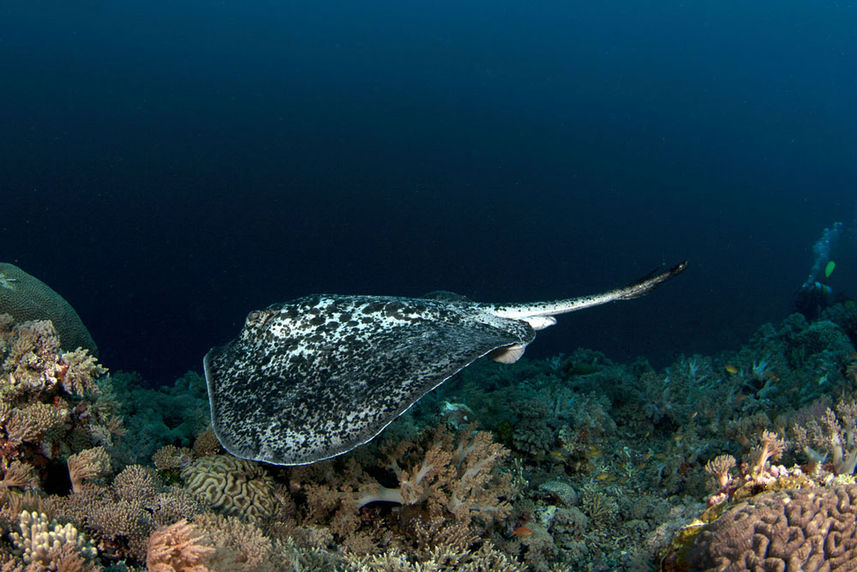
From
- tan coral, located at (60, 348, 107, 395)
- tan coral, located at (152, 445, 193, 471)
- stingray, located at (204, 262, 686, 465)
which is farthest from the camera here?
tan coral, located at (152, 445, 193, 471)

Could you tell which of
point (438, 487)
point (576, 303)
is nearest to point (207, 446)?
point (438, 487)

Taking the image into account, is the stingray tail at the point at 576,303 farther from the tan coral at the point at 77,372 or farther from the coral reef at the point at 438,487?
the tan coral at the point at 77,372

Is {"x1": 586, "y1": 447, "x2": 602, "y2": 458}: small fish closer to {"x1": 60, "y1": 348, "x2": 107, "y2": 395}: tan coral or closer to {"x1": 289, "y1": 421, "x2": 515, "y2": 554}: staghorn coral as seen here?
{"x1": 289, "y1": 421, "x2": 515, "y2": 554}: staghorn coral

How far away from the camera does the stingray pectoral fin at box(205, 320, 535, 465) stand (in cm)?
284

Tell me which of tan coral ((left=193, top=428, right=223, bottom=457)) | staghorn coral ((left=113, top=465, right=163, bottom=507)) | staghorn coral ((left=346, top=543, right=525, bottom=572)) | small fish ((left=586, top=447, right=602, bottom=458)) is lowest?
small fish ((left=586, top=447, right=602, bottom=458))

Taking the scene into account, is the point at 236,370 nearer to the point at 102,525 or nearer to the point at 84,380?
the point at 84,380

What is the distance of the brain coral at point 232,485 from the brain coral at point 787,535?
9.73ft

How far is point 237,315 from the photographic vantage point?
4253 centimetres

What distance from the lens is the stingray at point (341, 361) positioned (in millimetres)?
2889

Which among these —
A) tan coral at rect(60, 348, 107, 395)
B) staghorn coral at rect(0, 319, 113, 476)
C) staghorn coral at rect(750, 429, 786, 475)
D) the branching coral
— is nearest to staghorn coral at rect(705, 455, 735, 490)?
staghorn coral at rect(750, 429, 786, 475)

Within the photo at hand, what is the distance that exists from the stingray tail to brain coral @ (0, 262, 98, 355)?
5.94 meters

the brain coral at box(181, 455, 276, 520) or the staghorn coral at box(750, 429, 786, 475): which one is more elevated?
the brain coral at box(181, 455, 276, 520)

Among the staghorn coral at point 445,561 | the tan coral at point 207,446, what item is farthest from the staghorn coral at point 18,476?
the staghorn coral at point 445,561

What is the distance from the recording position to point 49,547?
6.37ft
